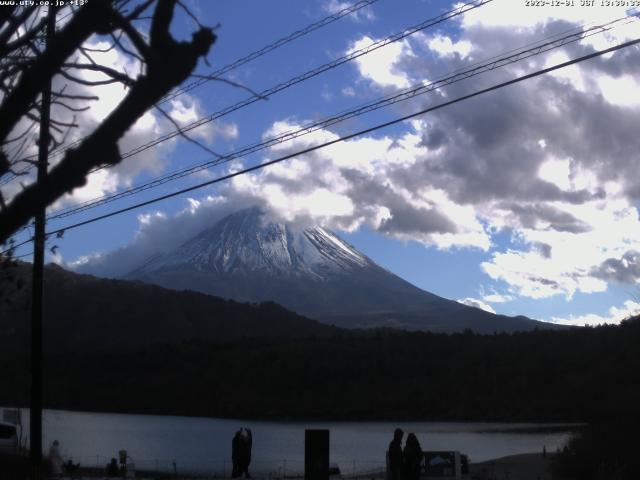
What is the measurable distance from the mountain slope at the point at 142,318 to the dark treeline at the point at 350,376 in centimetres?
1999

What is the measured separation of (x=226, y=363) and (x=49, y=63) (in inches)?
4467

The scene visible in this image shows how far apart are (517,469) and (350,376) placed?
80.0 m

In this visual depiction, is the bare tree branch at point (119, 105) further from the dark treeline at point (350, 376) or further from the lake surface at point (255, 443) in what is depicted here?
the dark treeline at point (350, 376)

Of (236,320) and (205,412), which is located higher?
(236,320)

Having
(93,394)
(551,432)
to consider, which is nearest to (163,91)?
(551,432)

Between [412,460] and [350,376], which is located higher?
[412,460]

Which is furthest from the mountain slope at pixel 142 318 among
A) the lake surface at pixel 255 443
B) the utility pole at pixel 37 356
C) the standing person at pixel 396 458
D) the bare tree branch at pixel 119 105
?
the bare tree branch at pixel 119 105

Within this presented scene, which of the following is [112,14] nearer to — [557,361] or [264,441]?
[264,441]

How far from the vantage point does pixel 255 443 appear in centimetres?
6009

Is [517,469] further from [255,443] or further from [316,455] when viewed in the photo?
[255,443]

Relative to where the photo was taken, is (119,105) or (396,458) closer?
(119,105)

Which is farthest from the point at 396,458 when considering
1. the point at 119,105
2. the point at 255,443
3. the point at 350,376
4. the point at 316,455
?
the point at 350,376

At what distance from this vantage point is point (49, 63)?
4059mm

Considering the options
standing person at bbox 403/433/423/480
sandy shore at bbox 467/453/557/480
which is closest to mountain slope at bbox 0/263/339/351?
sandy shore at bbox 467/453/557/480
